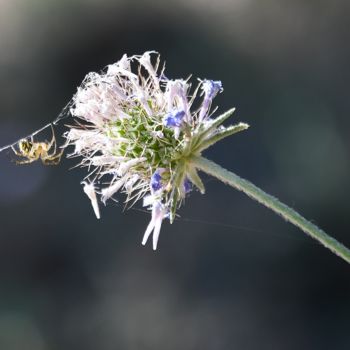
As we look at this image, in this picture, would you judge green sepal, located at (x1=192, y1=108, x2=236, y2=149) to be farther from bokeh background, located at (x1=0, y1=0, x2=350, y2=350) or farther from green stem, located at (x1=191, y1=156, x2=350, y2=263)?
bokeh background, located at (x1=0, y1=0, x2=350, y2=350)

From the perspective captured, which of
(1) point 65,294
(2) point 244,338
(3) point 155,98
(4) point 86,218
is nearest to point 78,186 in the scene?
(4) point 86,218

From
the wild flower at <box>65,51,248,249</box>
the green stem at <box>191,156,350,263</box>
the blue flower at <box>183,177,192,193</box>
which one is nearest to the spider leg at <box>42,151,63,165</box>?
the wild flower at <box>65,51,248,249</box>

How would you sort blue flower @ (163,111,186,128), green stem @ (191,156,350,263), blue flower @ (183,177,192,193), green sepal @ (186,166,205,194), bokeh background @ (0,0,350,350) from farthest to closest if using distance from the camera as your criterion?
bokeh background @ (0,0,350,350) → blue flower @ (183,177,192,193) → green sepal @ (186,166,205,194) → blue flower @ (163,111,186,128) → green stem @ (191,156,350,263)

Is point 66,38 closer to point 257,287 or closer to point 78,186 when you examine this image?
point 78,186

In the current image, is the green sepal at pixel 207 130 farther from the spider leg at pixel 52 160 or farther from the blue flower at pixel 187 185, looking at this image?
the spider leg at pixel 52 160

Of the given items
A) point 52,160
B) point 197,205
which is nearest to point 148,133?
point 52,160

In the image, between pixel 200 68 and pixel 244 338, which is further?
pixel 200 68

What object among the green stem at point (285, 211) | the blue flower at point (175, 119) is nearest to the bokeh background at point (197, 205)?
the blue flower at point (175, 119)
